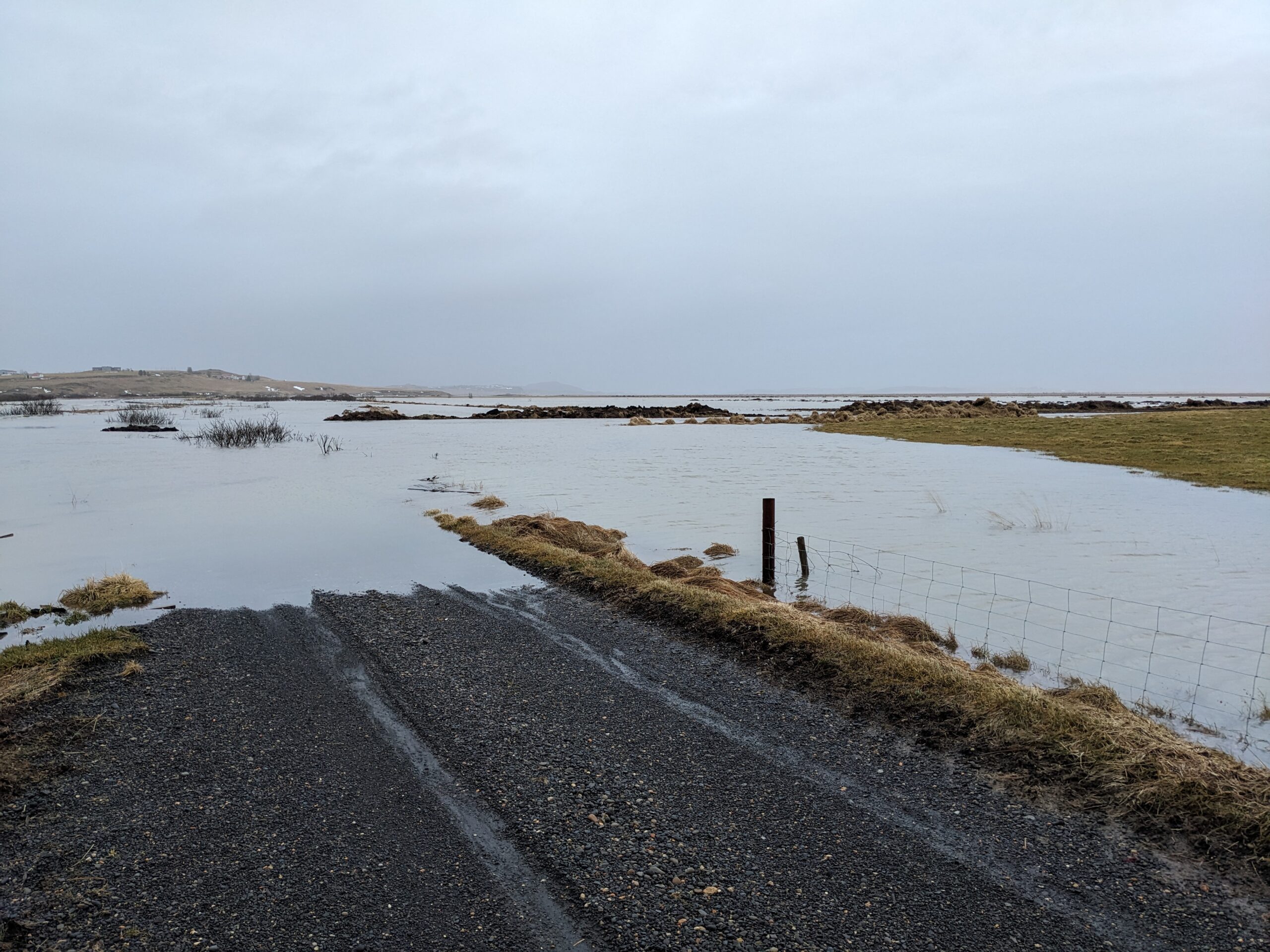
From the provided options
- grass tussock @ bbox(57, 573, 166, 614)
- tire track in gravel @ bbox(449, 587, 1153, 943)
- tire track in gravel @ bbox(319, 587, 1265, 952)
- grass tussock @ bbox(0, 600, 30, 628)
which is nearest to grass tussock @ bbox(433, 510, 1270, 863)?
tire track in gravel @ bbox(319, 587, 1265, 952)

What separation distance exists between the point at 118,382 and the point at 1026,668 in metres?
221

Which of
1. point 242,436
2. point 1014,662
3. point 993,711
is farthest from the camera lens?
point 242,436

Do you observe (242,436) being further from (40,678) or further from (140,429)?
(40,678)

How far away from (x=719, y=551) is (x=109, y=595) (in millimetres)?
10236

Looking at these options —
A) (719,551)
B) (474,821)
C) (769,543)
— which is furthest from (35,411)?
(474,821)

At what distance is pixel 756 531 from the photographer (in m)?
17.8

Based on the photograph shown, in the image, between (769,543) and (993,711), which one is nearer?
(993,711)

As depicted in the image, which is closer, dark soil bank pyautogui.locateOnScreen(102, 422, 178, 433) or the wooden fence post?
the wooden fence post

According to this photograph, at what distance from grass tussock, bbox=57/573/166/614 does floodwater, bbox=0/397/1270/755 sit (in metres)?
0.33

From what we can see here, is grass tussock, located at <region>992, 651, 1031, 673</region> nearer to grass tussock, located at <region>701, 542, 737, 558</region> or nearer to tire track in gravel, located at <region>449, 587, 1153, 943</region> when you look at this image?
tire track in gravel, located at <region>449, 587, 1153, 943</region>

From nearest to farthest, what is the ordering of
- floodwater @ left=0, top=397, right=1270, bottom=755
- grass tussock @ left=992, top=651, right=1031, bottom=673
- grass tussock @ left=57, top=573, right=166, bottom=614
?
1. grass tussock @ left=992, top=651, right=1031, bottom=673
2. floodwater @ left=0, top=397, right=1270, bottom=755
3. grass tussock @ left=57, top=573, right=166, bottom=614

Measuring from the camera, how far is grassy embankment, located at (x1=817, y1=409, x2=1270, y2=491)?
26547 millimetres

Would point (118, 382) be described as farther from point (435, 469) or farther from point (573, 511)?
point (573, 511)

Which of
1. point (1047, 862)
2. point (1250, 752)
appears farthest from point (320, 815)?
point (1250, 752)
